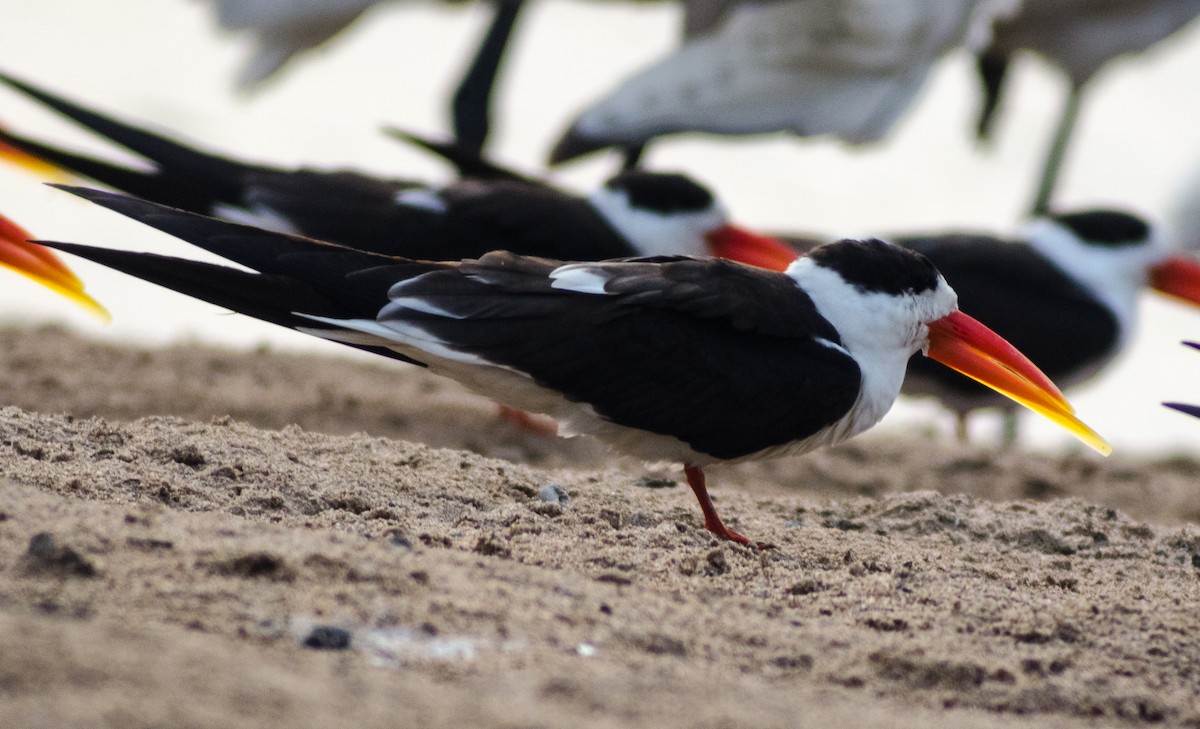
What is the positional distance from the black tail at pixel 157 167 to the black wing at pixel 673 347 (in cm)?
271

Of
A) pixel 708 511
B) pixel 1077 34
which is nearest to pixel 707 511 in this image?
pixel 708 511

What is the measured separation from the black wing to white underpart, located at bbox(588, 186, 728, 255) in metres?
2.61

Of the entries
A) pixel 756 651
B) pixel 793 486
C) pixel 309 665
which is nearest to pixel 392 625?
pixel 309 665

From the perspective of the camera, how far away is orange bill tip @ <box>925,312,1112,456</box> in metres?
3.91

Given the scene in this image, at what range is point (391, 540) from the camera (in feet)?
9.77

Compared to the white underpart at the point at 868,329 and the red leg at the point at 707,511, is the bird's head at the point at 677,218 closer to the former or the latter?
the white underpart at the point at 868,329

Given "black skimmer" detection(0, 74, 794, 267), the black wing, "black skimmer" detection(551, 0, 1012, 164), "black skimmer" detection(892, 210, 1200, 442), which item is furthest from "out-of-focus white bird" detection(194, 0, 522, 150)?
the black wing

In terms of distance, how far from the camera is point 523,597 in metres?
2.65

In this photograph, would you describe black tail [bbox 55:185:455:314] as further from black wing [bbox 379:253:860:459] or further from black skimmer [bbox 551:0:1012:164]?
black skimmer [bbox 551:0:1012:164]

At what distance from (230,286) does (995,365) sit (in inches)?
76.6

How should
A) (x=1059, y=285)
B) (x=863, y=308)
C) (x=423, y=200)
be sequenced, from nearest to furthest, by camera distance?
(x=863, y=308), (x=423, y=200), (x=1059, y=285)

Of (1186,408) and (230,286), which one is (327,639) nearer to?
(230,286)

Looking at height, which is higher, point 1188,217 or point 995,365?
point 1188,217

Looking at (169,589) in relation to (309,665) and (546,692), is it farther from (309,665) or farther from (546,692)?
(546,692)
